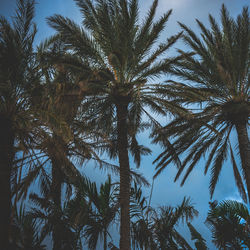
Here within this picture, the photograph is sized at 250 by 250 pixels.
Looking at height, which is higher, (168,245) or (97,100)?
(97,100)

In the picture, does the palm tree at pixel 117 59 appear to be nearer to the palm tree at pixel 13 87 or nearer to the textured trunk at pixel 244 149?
the palm tree at pixel 13 87

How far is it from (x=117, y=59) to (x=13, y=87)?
138 inches

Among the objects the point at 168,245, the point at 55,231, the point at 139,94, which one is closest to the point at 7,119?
the point at 55,231

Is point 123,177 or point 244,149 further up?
point 244,149

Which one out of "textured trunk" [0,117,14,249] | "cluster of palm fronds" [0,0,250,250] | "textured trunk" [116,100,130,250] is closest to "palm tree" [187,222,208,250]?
"cluster of palm fronds" [0,0,250,250]

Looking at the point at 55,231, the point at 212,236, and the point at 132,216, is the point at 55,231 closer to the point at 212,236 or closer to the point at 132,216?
the point at 132,216

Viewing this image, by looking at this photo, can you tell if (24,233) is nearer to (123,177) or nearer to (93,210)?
(93,210)

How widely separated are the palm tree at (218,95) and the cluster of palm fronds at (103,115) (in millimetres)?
46

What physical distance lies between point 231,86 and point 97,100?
5.40m

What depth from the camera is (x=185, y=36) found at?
11.5m

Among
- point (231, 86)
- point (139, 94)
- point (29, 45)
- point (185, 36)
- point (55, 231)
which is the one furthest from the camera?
point (185, 36)

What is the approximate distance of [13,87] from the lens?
282 inches

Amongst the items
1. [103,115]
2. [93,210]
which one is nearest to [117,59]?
[103,115]

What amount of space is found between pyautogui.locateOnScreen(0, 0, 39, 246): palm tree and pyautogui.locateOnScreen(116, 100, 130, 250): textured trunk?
3.32 m
